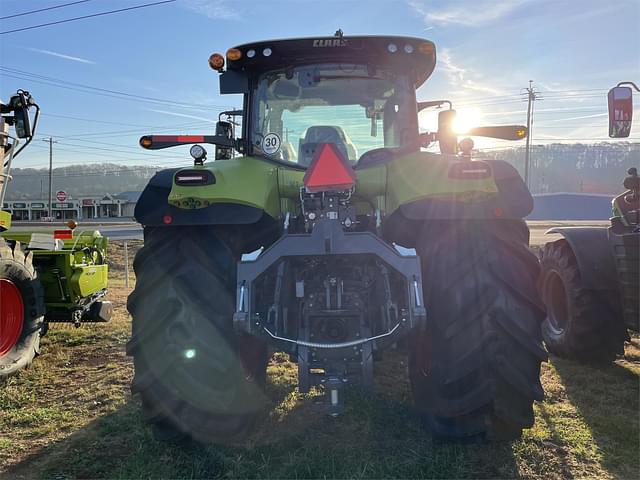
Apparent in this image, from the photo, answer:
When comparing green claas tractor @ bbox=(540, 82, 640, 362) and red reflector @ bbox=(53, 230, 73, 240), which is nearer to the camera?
green claas tractor @ bbox=(540, 82, 640, 362)

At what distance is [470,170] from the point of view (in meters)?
2.66

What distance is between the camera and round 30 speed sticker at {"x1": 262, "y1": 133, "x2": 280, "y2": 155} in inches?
130

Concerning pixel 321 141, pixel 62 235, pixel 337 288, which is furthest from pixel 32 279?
pixel 337 288

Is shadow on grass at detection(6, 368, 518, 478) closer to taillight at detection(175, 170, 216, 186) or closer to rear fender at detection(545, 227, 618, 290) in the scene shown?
taillight at detection(175, 170, 216, 186)

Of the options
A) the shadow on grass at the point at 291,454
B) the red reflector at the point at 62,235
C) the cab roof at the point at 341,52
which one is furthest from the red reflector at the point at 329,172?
the red reflector at the point at 62,235

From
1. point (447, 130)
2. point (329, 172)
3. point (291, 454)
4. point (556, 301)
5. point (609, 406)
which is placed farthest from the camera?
point (556, 301)

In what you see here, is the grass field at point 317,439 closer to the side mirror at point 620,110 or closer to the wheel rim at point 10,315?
the wheel rim at point 10,315

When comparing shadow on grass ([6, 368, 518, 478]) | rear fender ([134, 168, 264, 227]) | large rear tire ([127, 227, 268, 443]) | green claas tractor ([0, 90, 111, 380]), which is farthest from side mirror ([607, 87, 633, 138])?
green claas tractor ([0, 90, 111, 380])

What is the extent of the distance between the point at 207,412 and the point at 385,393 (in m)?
1.64

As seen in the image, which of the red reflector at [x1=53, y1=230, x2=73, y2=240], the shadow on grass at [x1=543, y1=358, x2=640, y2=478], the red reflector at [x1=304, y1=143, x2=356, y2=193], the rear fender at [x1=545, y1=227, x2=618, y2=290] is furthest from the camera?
the red reflector at [x1=53, y1=230, x2=73, y2=240]

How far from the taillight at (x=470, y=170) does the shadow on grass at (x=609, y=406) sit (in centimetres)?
182

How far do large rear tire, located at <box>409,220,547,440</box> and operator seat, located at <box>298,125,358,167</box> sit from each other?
1.02 meters

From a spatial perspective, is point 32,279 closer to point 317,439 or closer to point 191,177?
point 191,177

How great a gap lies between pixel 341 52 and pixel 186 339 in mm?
1966
